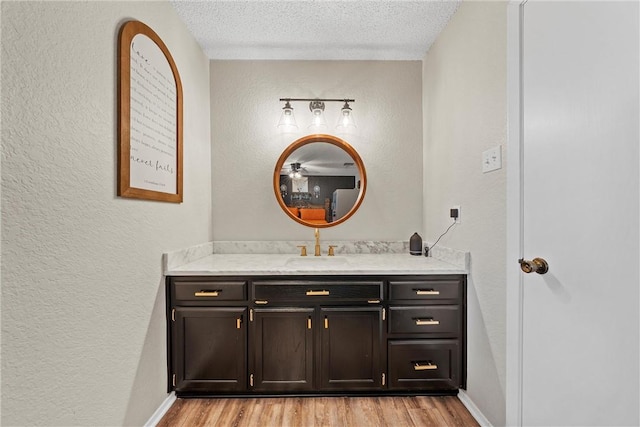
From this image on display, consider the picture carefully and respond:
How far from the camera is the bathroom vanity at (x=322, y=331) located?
1958mm

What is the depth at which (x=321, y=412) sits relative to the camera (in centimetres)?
185

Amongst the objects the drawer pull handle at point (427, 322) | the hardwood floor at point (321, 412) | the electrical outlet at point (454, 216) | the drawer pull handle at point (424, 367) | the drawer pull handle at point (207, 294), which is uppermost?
the electrical outlet at point (454, 216)

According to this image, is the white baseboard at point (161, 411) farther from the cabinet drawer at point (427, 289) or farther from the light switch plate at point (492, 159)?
the light switch plate at point (492, 159)

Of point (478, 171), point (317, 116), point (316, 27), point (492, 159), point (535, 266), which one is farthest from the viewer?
point (317, 116)

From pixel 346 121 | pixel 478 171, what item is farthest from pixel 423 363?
pixel 346 121

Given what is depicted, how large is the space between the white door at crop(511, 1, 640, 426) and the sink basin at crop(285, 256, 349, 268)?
1.13 m

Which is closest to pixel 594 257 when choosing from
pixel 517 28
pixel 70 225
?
pixel 517 28

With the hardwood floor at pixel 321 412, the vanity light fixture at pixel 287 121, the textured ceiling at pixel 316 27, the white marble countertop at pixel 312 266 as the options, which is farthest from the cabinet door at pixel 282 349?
the textured ceiling at pixel 316 27

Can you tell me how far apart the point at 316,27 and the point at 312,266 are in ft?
5.45

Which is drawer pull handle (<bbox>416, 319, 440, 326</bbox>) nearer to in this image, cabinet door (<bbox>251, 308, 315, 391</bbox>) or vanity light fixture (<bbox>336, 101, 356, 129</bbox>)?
cabinet door (<bbox>251, 308, 315, 391</bbox>)

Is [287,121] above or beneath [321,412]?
above

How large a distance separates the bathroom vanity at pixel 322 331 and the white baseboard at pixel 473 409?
66mm

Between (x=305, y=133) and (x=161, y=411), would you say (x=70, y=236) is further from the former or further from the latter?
(x=305, y=133)

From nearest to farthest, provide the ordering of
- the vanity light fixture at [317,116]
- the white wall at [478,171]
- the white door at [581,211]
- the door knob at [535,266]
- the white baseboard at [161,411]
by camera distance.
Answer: the white door at [581,211]
the door knob at [535,266]
the white wall at [478,171]
the white baseboard at [161,411]
the vanity light fixture at [317,116]
